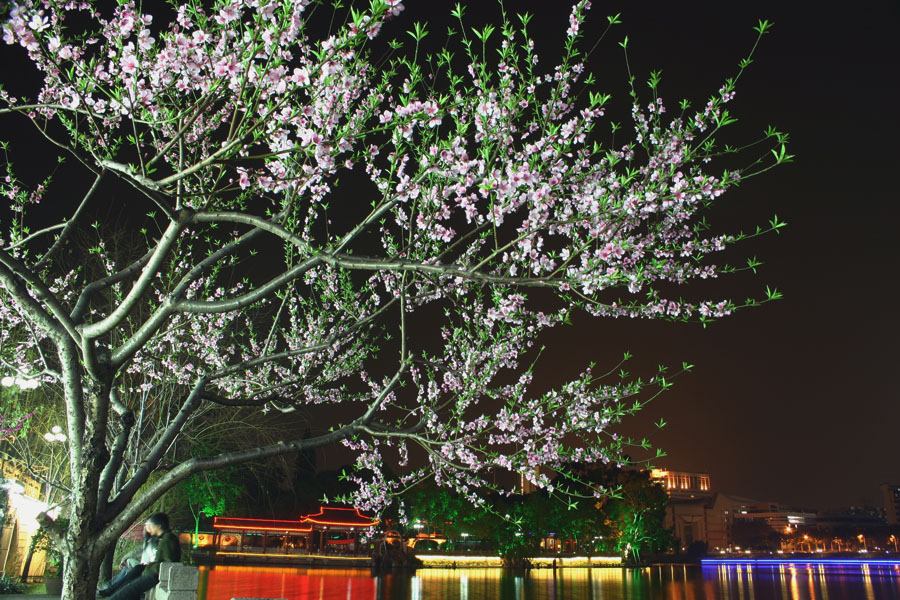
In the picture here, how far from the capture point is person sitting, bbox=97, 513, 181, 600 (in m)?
8.66

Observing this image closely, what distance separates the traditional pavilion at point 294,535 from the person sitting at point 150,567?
149ft

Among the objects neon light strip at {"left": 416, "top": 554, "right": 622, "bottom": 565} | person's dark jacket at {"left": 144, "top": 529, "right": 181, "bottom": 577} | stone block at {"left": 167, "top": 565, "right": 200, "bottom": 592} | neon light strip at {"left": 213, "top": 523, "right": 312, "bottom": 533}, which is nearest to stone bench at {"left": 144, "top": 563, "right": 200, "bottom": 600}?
stone block at {"left": 167, "top": 565, "right": 200, "bottom": 592}

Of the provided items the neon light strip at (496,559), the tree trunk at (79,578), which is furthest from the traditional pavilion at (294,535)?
the tree trunk at (79,578)

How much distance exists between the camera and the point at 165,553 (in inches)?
348

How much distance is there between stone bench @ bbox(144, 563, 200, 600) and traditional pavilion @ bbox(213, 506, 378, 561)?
1814 inches

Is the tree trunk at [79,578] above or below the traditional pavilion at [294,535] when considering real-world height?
above

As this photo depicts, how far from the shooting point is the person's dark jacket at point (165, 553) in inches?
347

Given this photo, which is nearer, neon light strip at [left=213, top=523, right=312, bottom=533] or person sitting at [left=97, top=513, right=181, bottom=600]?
person sitting at [left=97, top=513, right=181, bottom=600]

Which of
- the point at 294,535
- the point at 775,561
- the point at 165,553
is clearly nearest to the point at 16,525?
the point at 165,553

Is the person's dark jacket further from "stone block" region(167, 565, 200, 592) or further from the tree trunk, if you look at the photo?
the tree trunk

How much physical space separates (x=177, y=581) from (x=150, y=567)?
79cm

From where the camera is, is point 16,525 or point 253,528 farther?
point 253,528

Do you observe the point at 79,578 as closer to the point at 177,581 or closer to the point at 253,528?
the point at 177,581

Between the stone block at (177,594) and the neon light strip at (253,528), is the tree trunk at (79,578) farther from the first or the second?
the neon light strip at (253,528)
